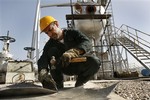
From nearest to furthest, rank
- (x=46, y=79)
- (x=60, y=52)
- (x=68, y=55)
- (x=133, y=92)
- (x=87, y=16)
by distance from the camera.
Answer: (x=68, y=55) < (x=46, y=79) < (x=60, y=52) < (x=133, y=92) < (x=87, y=16)

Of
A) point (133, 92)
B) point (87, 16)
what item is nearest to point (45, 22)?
point (133, 92)

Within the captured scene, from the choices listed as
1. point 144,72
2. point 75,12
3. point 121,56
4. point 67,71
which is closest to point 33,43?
point 75,12

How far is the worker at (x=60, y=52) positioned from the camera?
8.68ft

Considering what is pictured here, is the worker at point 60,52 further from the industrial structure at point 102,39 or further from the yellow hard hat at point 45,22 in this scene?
the industrial structure at point 102,39

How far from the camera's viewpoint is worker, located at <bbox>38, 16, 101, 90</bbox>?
104 inches

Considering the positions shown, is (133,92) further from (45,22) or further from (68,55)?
(45,22)

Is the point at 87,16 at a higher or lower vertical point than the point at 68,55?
higher

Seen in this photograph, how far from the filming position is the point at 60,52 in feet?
10.0

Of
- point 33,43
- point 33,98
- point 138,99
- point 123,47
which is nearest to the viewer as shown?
point 33,98

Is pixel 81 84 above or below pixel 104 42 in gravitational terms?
below

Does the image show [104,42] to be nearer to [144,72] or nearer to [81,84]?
[144,72]

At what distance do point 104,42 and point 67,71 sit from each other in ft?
38.0

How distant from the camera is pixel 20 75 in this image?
8.12m

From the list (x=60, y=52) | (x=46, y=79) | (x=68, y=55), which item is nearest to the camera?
(x=68, y=55)
